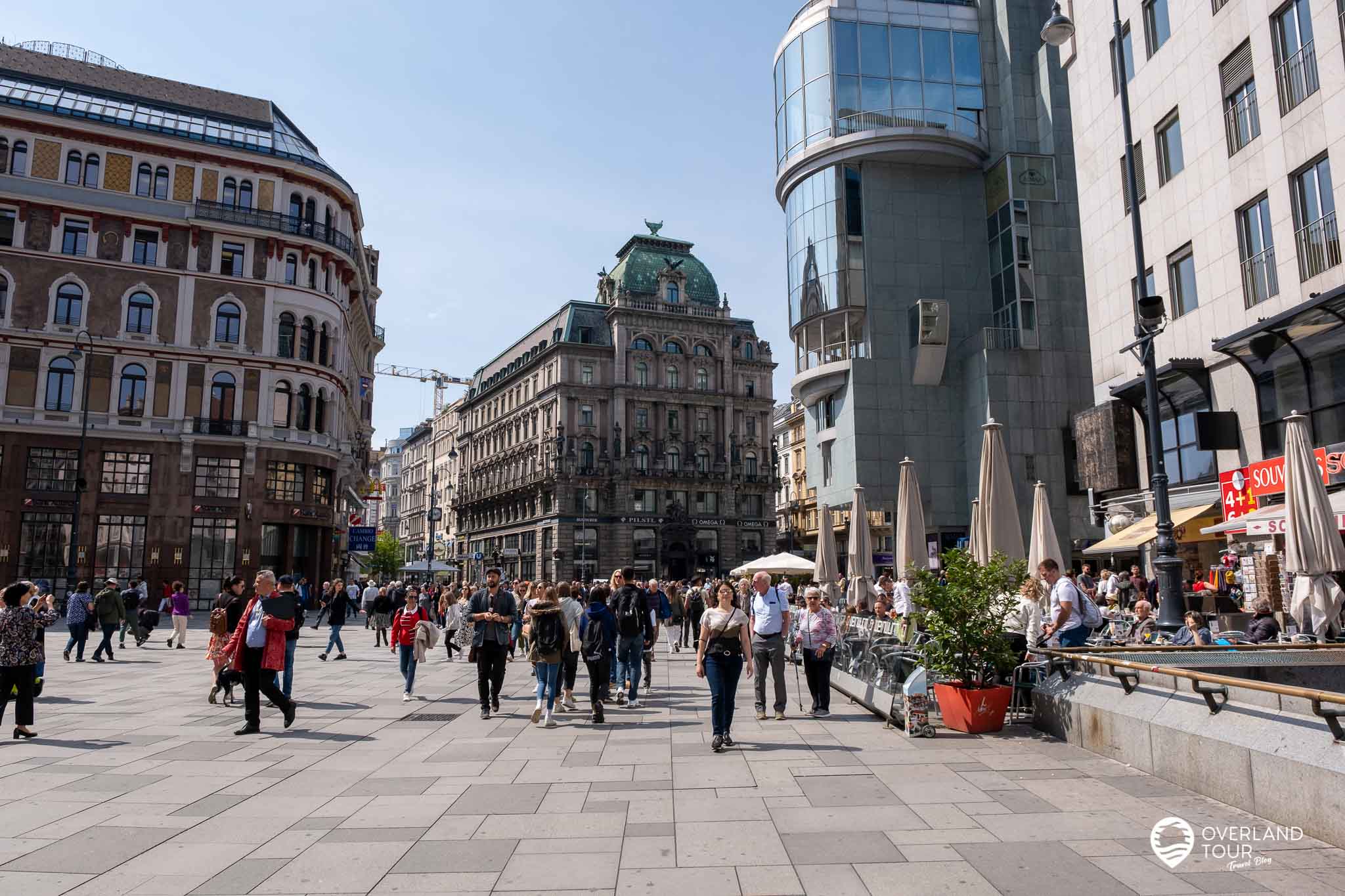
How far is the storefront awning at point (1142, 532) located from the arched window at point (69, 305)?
41.6 meters

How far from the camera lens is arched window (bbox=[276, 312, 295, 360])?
138 feet

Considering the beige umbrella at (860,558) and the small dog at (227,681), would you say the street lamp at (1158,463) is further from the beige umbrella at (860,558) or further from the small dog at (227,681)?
the small dog at (227,681)

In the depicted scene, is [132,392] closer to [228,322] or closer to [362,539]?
[228,322]

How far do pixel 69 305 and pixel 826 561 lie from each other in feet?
116

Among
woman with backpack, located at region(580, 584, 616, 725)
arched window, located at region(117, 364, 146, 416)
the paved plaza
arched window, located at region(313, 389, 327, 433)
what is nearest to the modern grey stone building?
arched window, located at region(313, 389, 327, 433)

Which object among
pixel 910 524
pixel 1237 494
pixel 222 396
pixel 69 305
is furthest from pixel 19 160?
pixel 1237 494

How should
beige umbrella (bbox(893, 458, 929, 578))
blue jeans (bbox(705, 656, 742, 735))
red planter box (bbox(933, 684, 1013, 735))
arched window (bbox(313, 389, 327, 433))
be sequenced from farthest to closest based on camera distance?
arched window (bbox(313, 389, 327, 433)) < beige umbrella (bbox(893, 458, 929, 578)) < red planter box (bbox(933, 684, 1013, 735)) < blue jeans (bbox(705, 656, 742, 735))

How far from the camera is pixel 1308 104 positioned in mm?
17719

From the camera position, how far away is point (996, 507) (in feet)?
49.4

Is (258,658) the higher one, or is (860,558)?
(860,558)

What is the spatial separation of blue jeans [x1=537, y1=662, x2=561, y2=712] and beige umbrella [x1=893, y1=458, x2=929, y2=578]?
364 inches

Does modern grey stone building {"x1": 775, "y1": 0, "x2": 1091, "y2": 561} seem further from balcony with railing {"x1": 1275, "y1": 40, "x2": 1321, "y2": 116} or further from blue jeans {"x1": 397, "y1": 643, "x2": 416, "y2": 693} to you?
blue jeans {"x1": 397, "y1": 643, "x2": 416, "y2": 693}

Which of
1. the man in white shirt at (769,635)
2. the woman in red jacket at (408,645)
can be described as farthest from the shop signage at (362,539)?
the man in white shirt at (769,635)

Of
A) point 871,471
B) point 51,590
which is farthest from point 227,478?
point 871,471
